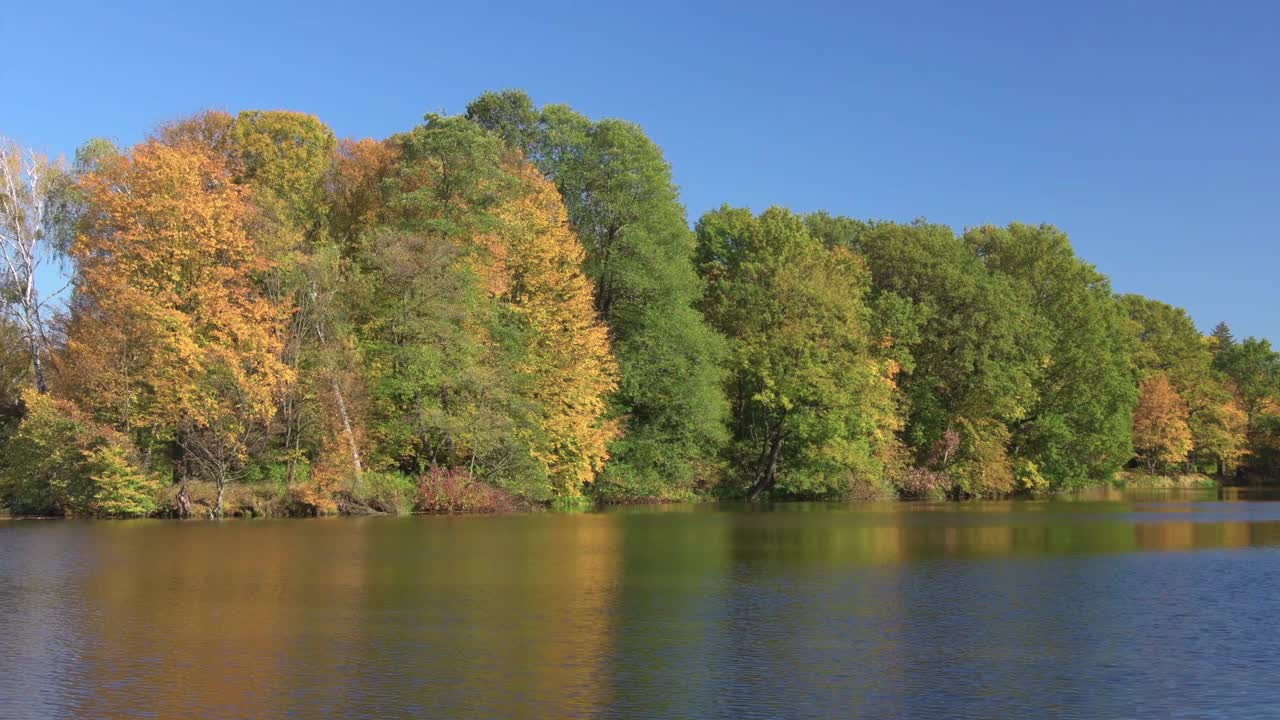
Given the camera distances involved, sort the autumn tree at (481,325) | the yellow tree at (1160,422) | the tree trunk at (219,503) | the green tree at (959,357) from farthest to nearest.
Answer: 1. the yellow tree at (1160,422)
2. the green tree at (959,357)
3. the autumn tree at (481,325)
4. the tree trunk at (219,503)

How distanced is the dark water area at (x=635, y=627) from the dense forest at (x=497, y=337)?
12.6m

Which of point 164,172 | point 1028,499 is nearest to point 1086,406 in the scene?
point 1028,499

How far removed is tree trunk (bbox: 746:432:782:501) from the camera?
2776 inches

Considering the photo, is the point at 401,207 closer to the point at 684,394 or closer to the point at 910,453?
the point at 684,394

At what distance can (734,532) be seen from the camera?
42.5m

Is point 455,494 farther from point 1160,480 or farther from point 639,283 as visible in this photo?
point 1160,480

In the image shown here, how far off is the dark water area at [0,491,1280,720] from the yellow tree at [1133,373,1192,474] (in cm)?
7191

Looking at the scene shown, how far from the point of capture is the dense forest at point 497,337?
166 feet

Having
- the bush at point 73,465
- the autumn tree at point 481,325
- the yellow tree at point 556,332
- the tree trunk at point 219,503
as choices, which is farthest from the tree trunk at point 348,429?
the yellow tree at point 556,332

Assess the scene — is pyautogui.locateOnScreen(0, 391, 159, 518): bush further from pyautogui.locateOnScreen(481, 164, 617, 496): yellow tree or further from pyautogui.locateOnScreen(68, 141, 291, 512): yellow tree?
pyautogui.locateOnScreen(481, 164, 617, 496): yellow tree

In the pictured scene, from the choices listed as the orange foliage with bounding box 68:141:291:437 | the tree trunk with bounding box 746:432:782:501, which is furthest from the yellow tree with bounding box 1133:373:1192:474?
the orange foliage with bounding box 68:141:291:437

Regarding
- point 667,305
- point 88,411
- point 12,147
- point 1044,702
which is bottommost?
point 1044,702

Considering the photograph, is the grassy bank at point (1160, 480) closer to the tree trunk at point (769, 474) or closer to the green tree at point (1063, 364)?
the green tree at point (1063, 364)

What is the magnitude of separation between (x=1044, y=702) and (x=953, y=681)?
147 cm
